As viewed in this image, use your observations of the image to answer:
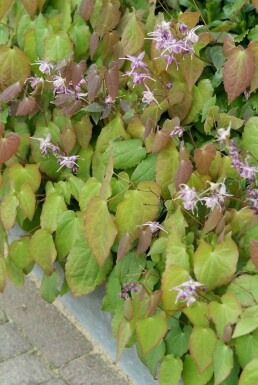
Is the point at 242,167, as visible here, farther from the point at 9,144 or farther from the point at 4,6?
the point at 4,6

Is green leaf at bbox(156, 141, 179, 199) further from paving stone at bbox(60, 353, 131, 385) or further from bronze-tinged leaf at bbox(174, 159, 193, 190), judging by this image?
paving stone at bbox(60, 353, 131, 385)

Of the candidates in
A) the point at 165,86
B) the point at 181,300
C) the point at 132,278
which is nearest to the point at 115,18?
the point at 165,86

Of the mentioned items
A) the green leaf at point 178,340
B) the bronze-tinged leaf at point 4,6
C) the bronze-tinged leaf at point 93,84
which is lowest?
the green leaf at point 178,340

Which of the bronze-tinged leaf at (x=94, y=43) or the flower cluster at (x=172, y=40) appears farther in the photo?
the bronze-tinged leaf at (x=94, y=43)

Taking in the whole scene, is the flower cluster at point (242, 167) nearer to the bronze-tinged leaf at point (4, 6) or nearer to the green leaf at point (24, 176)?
the green leaf at point (24, 176)

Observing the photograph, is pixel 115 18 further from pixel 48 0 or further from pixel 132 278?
pixel 132 278

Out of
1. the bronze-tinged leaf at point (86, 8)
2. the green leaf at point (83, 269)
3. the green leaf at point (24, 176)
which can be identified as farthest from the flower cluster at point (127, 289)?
the bronze-tinged leaf at point (86, 8)

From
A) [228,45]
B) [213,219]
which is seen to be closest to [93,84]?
[228,45]
